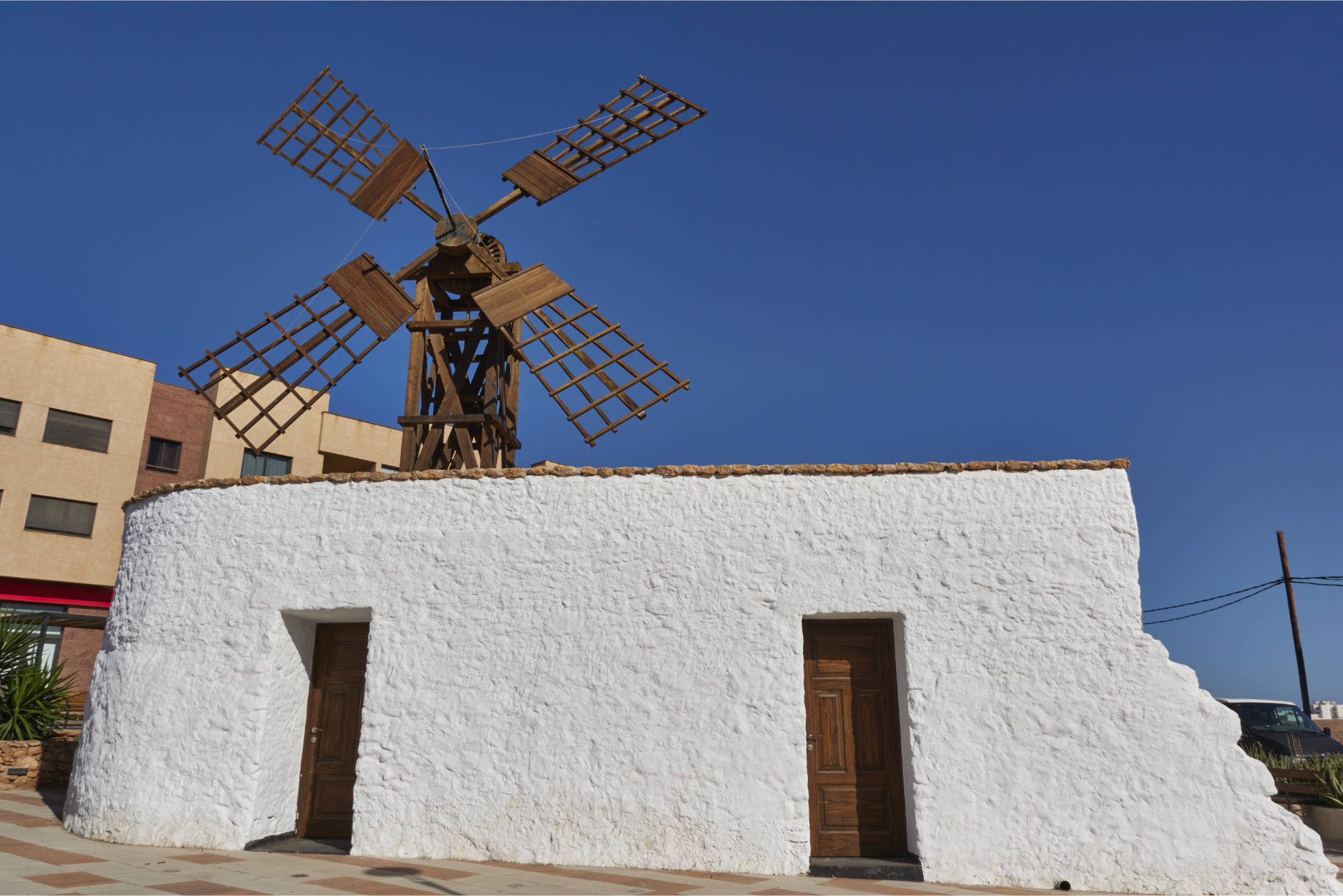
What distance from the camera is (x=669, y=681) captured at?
6734 mm

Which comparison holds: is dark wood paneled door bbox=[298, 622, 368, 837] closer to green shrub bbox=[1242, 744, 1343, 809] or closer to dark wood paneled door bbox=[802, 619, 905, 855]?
dark wood paneled door bbox=[802, 619, 905, 855]

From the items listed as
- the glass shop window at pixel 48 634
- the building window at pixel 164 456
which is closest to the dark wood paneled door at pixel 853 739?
the glass shop window at pixel 48 634

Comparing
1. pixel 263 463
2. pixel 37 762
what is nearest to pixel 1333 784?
pixel 37 762

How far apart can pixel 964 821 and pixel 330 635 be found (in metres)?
5.54

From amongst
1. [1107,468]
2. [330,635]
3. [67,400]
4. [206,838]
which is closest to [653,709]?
[330,635]

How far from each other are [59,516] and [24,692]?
38.4ft

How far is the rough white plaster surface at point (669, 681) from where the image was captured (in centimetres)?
627

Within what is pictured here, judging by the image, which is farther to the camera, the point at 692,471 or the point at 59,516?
the point at 59,516

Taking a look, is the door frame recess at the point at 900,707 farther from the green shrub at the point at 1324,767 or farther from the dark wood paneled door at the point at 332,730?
the green shrub at the point at 1324,767

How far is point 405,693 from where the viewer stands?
6938mm

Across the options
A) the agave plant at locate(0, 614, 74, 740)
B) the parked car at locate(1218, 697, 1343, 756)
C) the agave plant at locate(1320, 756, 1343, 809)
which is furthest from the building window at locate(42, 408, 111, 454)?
the agave plant at locate(1320, 756, 1343, 809)

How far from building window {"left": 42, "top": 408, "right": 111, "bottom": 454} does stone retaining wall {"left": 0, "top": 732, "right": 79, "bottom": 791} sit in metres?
12.7

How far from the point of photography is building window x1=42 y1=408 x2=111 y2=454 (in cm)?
2023

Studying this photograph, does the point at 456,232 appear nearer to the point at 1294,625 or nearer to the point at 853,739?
the point at 853,739
